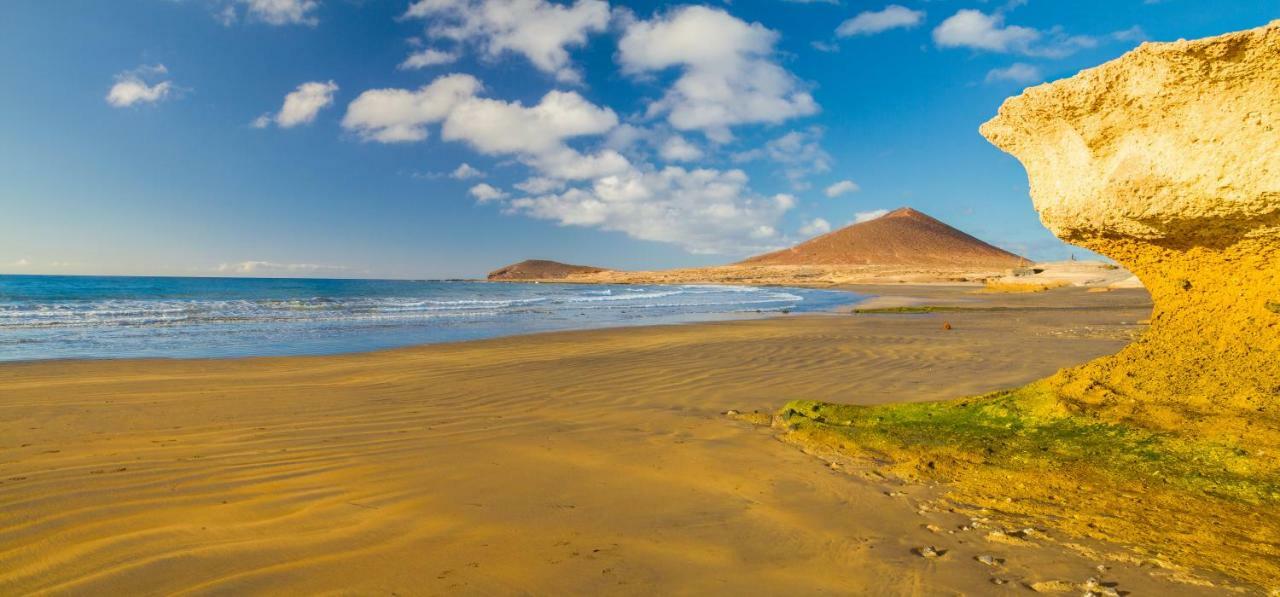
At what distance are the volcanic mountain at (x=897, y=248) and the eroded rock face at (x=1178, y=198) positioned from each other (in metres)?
108

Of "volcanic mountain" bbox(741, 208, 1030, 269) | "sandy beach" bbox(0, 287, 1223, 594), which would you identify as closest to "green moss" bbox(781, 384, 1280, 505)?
"sandy beach" bbox(0, 287, 1223, 594)

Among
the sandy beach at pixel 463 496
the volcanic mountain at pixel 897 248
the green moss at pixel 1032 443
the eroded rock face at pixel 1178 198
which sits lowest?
the sandy beach at pixel 463 496

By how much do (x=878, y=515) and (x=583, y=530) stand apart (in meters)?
1.74

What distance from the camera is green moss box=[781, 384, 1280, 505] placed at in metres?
3.44

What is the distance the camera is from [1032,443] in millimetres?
4277

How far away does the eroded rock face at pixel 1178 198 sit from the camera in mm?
3420

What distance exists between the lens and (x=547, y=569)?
105 inches

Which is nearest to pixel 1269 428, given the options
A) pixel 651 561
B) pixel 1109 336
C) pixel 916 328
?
pixel 651 561

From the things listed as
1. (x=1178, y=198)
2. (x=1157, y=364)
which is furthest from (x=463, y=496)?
(x=1157, y=364)

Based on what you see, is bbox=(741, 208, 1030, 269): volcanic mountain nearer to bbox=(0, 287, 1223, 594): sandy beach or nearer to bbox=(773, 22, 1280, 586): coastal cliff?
bbox=(773, 22, 1280, 586): coastal cliff

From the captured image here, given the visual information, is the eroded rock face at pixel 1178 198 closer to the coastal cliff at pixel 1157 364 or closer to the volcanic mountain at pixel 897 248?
the coastal cliff at pixel 1157 364

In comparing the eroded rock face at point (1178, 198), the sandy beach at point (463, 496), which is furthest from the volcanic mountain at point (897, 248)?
the sandy beach at point (463, 496)

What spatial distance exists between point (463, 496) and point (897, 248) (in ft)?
417

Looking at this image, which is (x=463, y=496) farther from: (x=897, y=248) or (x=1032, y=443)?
(x=897, y=248)
